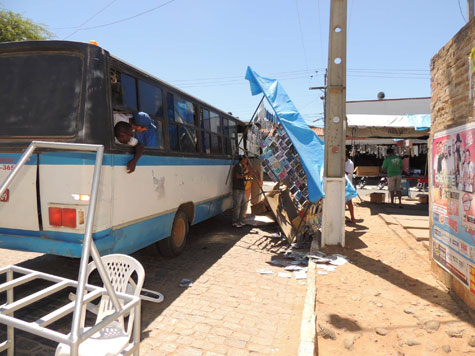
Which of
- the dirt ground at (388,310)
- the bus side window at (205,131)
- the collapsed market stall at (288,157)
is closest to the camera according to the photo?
the dirt ground at (388,310)

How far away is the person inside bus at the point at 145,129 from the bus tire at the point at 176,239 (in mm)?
1479

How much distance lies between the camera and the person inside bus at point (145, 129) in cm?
431

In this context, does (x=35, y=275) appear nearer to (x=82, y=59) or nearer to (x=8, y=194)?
(x=8, y=194)

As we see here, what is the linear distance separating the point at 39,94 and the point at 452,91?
16.6ft

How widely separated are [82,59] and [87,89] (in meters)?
0.36

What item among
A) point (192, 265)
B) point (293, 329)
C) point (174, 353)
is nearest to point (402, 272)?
point (293, 329)

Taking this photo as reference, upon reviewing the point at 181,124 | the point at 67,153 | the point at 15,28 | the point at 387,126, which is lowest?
the point at 67,153

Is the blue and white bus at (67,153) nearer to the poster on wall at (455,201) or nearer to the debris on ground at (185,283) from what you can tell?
the debris on ground at (185,283)

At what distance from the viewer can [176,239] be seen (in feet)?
19.4

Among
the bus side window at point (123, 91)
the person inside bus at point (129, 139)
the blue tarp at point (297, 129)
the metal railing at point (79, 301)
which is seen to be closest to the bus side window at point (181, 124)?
the bus side window at point (123, 91)

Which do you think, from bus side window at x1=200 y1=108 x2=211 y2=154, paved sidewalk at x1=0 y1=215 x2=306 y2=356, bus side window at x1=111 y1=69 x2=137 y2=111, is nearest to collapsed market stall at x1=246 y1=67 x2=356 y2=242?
paved sidewalk at x1=0 y1=215 x2=306 y2=356

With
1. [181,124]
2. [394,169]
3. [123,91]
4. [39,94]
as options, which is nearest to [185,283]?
[181,124]

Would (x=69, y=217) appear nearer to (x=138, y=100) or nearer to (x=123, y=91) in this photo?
(x=123, y=91)

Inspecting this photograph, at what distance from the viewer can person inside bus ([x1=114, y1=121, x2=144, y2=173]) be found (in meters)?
4.00
